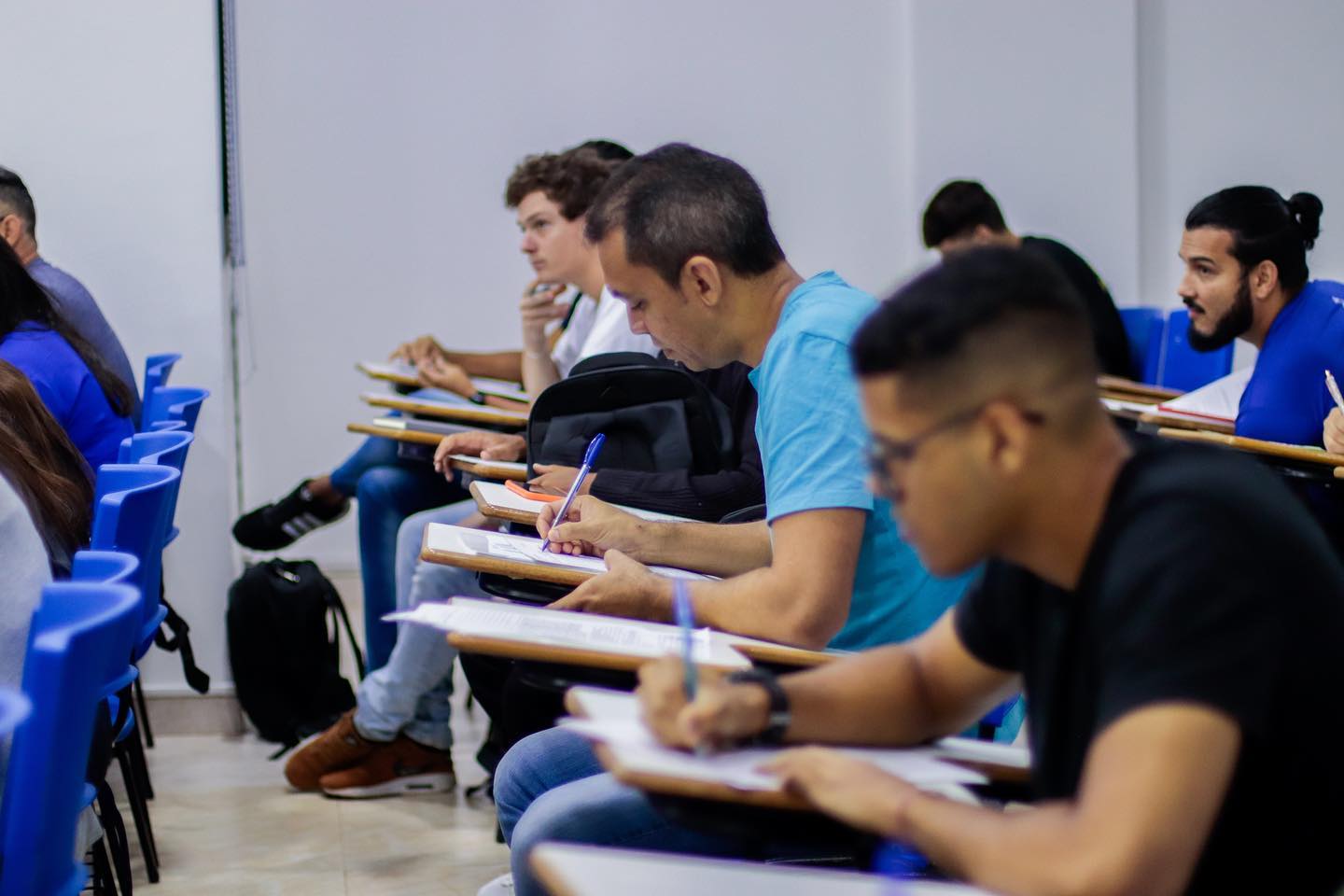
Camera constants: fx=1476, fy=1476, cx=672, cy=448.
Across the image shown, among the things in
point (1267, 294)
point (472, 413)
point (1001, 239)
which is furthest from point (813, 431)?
point (1001, 239)

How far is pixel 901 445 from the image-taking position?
3.55ft

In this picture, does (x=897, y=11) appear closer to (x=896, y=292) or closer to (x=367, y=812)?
(x=367, y=812)

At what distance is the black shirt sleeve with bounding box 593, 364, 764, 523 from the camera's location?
2510 mm

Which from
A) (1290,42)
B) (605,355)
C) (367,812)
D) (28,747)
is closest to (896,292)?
(28,747)

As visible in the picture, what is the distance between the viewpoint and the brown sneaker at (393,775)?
11.4ft

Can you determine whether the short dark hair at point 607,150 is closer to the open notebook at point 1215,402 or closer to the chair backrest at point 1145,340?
the open notebook at point 1215,402

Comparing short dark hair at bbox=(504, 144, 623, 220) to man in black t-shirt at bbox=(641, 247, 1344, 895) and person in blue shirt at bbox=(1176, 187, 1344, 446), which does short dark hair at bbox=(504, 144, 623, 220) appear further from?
man in black t-shirt at bbox=(641, 247, 1344, 895)

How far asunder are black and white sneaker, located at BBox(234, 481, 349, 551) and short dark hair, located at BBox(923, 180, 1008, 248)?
220cm

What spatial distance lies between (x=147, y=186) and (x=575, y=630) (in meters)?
2.87

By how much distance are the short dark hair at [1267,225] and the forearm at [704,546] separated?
2250mm

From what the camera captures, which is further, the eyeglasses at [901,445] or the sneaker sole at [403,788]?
the sneaker sole at [403,788]

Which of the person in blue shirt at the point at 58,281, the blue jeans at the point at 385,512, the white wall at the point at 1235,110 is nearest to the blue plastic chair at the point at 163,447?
the person in blue shirt at the point at 58,281

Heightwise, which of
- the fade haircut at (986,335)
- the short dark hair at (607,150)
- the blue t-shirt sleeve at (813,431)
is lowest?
the blue t-shirt sleeve at (813,431)

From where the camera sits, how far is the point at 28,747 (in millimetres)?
1349
